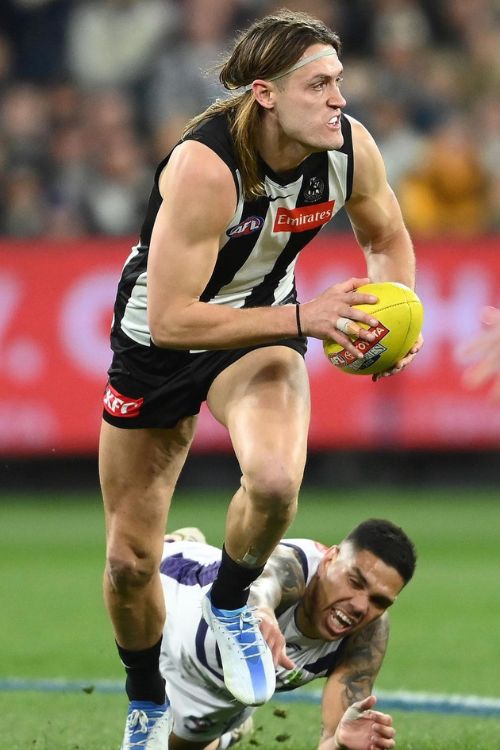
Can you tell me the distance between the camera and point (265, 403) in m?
5.23

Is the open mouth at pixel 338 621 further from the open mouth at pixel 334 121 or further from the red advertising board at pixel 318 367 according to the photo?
the red advertising board at pixel 318 367

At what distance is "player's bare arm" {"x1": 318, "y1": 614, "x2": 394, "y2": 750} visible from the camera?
5.91 metres

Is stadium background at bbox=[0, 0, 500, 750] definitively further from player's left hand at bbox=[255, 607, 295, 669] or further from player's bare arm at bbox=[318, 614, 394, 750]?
player's left hand at bbox=[255, 607, 295, 669]

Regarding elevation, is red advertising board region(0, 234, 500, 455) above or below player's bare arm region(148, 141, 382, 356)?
below

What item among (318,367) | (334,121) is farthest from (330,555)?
(318,367)

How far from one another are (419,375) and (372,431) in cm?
63

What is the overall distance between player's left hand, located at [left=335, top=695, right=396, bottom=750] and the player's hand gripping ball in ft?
4.04

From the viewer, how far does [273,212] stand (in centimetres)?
539

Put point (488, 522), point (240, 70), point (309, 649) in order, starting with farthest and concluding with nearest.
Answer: point (488, 522) → point (309, 649) → point (240, 70)

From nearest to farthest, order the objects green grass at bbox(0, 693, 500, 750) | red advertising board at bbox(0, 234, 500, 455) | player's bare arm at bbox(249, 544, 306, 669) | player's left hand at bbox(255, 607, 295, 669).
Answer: player's left hand at bbox(255, 607, 295, 669), player's bare arm at bbox(249, 544, 306, 669), green grass at bbox(0, 693, 500, 750), red advertising board at bbox(0, 234, 500, 455)

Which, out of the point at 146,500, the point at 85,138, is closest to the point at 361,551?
the point at 146,500

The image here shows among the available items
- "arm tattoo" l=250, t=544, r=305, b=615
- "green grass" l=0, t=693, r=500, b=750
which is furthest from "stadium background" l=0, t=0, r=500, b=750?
"arm tattoo" l=250, t=544, r=305, b=615

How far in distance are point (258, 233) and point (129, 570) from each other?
1.36 meters

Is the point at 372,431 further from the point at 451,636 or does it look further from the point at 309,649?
the point at 309,649
